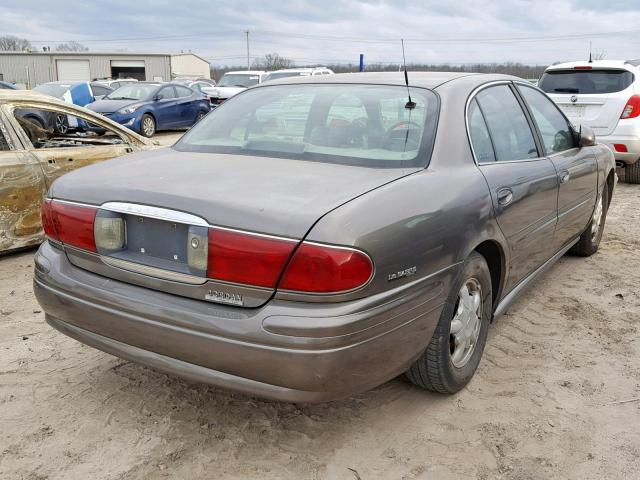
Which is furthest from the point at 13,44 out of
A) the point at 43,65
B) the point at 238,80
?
the point at 238,80

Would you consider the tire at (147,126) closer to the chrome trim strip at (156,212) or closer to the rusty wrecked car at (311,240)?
the rusty wrecked car at (311,240)

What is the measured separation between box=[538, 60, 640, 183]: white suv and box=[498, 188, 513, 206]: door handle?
19.2 feet

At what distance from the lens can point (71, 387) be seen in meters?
3.03

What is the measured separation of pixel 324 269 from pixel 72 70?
56.9 m

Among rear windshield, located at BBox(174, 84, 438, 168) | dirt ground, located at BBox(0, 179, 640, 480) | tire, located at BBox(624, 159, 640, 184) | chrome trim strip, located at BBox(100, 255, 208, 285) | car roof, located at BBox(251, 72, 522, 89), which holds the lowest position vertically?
dirt ground, located at BBox(0, 179, 640, 480)

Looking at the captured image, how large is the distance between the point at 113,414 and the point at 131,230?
932mm

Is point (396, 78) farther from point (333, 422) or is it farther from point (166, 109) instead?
point (166, 109)

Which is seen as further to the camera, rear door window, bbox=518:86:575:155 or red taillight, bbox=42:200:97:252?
rear door window, bbox=518:86:575:155

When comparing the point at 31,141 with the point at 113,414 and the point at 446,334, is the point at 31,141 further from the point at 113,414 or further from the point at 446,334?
the point at 446,334

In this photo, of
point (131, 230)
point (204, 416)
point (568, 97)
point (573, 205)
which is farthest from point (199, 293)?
point (568, 97)

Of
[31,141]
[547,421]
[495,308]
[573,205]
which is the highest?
[31,141]

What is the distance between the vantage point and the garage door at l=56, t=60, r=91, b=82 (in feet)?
171

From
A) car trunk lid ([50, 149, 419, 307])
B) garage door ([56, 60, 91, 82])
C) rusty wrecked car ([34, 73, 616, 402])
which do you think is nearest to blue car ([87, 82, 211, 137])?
rusty wrecked car ([34, 73, 616, 402])

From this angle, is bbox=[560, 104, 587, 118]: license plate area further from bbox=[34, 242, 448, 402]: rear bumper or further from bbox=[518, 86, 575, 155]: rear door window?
bbox=[34, 242, 448, 402]: rear bumper
